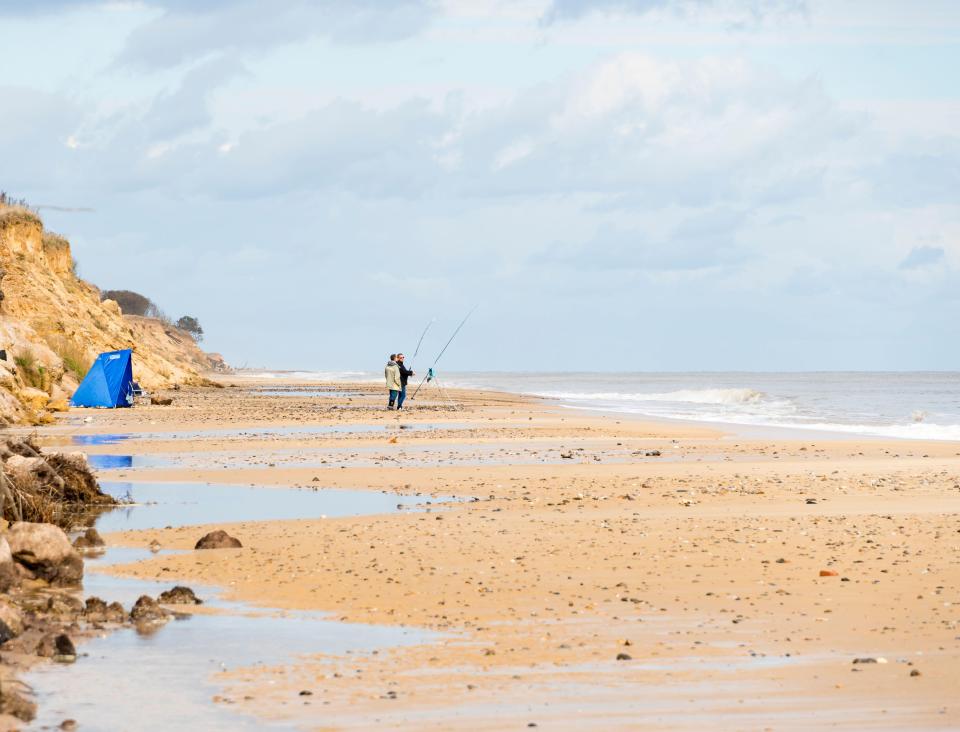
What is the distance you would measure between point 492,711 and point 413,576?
12.8 ft

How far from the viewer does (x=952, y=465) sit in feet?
63.7

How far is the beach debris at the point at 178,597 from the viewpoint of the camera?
9391 mm

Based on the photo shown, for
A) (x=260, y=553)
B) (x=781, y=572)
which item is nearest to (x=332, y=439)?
(x=260, y=553)

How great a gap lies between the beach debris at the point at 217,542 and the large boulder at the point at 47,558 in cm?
169

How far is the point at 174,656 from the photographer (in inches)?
308

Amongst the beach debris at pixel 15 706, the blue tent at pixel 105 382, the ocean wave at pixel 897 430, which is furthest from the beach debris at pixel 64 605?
the blue tent at pixel 105 382

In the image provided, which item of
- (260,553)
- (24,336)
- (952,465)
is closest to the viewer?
(260,553)

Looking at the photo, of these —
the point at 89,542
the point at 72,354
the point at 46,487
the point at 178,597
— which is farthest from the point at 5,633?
the point at 72,354

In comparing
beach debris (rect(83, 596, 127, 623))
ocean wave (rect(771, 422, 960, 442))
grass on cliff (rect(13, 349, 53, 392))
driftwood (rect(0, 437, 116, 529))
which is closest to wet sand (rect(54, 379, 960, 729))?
driftwood (rect(0, 437, 116, 529))

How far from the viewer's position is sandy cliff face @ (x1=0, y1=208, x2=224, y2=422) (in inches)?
1436

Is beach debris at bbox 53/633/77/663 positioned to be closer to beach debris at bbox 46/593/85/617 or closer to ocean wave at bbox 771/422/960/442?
beach debris at bbox 46/593/85/617

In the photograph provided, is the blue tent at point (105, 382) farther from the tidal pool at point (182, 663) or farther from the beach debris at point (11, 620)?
the beach debris at point (11, 620)

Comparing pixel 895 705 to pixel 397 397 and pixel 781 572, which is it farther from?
pixel 397 397

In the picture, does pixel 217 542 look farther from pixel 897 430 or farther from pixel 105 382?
pixel 105 382
